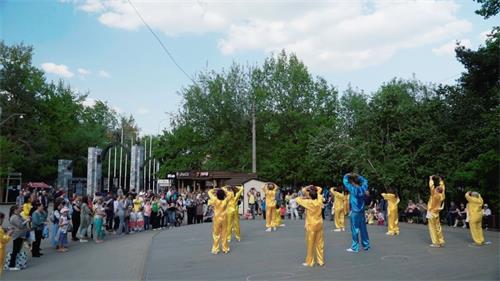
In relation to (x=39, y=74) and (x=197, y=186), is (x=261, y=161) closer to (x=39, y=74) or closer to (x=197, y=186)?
(x=197, y=186)

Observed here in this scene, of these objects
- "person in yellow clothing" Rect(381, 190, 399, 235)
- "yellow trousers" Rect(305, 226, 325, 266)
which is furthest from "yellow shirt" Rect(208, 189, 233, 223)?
"person in yellow clothing" Rect(381, 190, 399, 235)

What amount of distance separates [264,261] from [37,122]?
5090 cm

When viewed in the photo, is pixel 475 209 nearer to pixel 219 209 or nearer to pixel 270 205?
pixel 270 205

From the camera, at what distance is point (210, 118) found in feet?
136

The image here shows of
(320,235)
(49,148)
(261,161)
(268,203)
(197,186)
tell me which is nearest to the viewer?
(320,235)

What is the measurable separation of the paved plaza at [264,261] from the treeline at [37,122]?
3514cm

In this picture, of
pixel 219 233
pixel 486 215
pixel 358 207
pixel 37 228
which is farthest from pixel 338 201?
pixel 37 228

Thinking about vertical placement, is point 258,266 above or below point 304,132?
below

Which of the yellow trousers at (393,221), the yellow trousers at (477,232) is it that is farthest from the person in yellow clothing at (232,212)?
the yellow trousers at (477,232)

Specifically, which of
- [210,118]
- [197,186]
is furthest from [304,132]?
[197,186]

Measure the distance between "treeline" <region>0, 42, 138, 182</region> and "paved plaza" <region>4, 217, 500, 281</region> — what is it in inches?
1384

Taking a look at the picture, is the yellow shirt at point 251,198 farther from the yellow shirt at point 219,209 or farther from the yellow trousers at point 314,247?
the yellow trousers at point 314,247

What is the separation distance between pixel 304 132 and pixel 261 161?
176 inches

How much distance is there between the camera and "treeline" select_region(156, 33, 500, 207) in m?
20.8
